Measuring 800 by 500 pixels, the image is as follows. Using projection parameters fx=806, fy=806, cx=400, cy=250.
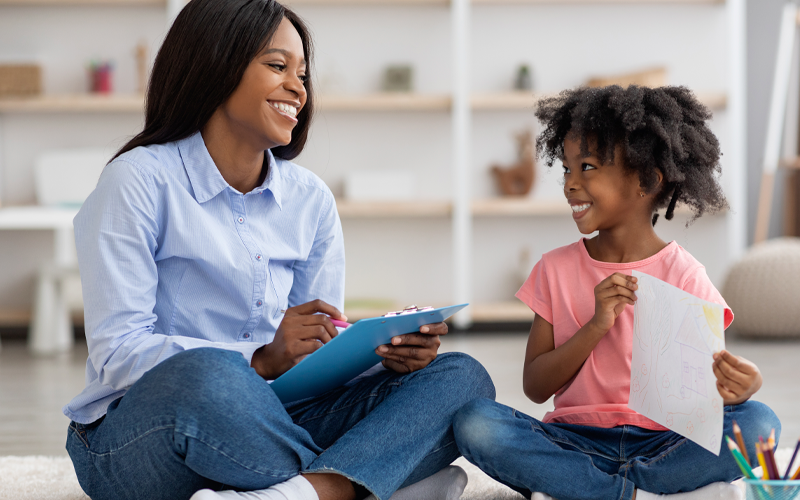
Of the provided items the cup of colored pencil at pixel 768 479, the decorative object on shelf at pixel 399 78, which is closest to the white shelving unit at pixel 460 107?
the decorative object on shelf at pixel 399 78

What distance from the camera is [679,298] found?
110 cm

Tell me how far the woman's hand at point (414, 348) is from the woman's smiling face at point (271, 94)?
1.20 feet

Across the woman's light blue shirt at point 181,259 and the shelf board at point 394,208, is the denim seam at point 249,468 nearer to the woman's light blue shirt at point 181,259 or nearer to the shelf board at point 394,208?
the woman's light blue shirt at point 181,259

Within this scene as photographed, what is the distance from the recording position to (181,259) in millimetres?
1210

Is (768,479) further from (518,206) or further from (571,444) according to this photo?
(518,206)

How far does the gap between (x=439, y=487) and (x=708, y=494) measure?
1.28 feet

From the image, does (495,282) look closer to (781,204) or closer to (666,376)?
(781,204)

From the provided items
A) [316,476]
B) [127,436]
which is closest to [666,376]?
[316,476]

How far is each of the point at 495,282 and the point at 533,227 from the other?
1.05 ft

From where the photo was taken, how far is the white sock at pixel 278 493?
1.01 metres

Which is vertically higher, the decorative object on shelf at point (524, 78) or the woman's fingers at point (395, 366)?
the decorative object on shelf at point (524, 78)

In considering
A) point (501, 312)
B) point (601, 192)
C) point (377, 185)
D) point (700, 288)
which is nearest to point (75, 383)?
point (377, 185)

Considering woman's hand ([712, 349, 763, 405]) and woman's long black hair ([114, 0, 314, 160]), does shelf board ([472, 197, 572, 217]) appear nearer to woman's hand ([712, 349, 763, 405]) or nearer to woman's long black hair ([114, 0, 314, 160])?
woman's long black hair ([114, 0, 314, 160])

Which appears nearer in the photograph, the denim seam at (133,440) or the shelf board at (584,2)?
the denim seam at (133,440)
